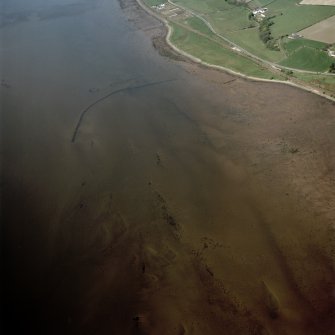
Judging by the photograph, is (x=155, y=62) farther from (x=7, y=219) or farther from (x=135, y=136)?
(x=7, y=219)

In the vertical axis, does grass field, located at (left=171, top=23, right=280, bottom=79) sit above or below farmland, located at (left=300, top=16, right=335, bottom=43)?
below

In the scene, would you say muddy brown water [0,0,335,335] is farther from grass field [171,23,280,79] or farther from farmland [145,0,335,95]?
farmland [145,0,335,95]

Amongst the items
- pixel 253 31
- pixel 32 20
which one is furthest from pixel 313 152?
pixel 32 20

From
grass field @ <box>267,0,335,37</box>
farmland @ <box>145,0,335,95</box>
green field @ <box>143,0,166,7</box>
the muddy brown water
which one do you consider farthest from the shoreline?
grass field @ <box>267,0,335,37</box>

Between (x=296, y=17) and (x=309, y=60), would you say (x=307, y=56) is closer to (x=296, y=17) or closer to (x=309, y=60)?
(x=309, y=60)

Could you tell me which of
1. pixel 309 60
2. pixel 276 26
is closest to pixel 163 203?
pixel 309 60

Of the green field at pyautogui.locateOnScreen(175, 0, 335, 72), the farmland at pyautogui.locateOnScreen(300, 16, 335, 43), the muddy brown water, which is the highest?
the farmland at pyautogui.locateOnScreen(300, 16, 335, 43)

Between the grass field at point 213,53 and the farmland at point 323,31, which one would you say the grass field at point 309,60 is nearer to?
the grass field at point 213,53

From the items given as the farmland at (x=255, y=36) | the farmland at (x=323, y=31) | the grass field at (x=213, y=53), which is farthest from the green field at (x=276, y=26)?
the grass field at (x=213, y=53)

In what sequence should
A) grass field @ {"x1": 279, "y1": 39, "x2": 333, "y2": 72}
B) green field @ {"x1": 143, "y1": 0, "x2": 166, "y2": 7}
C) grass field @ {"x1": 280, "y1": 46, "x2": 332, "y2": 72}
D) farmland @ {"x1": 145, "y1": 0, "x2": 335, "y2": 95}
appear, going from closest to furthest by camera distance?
grass field @ {"x1": 280, "y1": 46, "x2": 332, "y2": 72} → grass field @ {"x1": 279, "y1": 39, "x2": 333, "y2": 72} → farmland @ {"x1": 145, "y1": 0, "x2": 335, "y2": 95} → green field @ {"x1": 143, "y1": 0, "x2": 166, "y2": 7}
